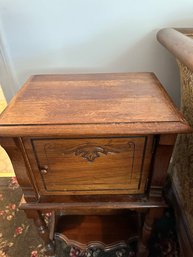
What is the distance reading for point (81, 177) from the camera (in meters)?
0.62

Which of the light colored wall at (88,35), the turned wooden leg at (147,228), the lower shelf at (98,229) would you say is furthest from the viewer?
the lower shelf at (98,229)

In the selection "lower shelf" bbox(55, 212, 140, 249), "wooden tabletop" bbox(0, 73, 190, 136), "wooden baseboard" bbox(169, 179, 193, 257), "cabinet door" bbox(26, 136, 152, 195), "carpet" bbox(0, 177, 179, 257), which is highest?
"wooden tabletop" bbox(0, 73, 190, 136)

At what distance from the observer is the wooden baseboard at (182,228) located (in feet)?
2.84

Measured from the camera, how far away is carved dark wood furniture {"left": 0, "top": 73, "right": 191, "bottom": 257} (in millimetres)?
503

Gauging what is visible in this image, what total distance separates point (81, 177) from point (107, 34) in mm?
611

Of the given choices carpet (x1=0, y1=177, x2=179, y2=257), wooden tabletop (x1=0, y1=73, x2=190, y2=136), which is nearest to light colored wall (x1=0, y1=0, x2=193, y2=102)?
wooden tabletop (x1=0, y1=73, x2=190, y2=136)

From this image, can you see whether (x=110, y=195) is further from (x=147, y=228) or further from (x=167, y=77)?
(x=167, y=77)

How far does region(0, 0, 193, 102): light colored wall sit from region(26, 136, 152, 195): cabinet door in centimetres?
53

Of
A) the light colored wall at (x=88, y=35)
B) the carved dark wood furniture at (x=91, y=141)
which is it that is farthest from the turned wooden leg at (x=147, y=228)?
the light colored wall at (x=88, y=35)

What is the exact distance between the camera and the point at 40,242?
1018 mm

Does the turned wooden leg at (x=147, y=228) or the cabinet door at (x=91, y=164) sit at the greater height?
the cabinet door at (x=91, y=164)

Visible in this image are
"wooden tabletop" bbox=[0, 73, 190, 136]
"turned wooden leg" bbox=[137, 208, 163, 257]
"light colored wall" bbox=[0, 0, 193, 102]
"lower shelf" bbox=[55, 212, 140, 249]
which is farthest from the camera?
"lower shelf" bbox=[55, 212, 140, 249]

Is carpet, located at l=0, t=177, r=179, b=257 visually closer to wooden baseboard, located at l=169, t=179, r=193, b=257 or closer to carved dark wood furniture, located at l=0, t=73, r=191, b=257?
wooden baseboard, located at l=169, t=179, r=193, b=257

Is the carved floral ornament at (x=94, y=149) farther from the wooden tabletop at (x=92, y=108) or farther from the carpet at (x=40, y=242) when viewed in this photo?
the carpet at (x=40, y=242)
